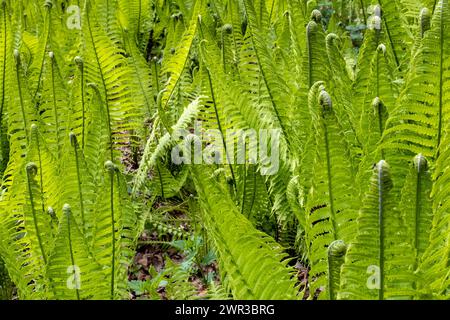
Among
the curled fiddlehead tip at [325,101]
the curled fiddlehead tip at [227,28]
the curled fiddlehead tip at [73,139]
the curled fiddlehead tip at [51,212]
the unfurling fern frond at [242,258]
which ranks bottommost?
the unfurling fern frond at [242,258]

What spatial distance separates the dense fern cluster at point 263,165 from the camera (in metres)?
1.05

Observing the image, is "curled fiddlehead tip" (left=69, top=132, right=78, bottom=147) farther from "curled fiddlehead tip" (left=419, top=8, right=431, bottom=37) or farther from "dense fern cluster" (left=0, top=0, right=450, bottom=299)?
"curled fiddlehead tip" (left=419, top=8, right=431, bottom=37)

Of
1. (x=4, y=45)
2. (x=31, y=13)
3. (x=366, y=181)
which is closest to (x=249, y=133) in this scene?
(x=366, y=181)

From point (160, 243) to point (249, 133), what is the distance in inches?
18.7

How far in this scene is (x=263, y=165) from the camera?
1.63 m

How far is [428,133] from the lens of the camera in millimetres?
1282

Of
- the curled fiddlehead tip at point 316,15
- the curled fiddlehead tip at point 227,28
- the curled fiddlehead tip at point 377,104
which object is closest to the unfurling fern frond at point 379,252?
the curled fiddlehead tip at point 377,104

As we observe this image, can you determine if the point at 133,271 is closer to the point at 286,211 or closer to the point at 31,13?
the point at 286,211

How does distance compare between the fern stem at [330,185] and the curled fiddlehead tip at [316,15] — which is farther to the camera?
the curled fiddlehead tip at [316,15]

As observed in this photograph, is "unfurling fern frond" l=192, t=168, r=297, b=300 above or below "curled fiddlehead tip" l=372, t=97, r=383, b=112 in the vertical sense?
below

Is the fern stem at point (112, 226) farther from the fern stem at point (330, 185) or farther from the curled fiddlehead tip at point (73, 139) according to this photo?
the fern stem at point (330, 185)

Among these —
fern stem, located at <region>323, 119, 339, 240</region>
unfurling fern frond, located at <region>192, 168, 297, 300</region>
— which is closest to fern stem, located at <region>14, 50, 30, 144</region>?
unfurling fern frond, located at <region>192, 168, 297, 300</region>

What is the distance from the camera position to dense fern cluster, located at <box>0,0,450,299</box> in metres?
1.05

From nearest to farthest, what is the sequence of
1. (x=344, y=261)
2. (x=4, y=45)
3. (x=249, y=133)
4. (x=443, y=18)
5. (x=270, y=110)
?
(x=344, y=261) → (x=443, y=18) → (x=249, y=133) → (x=270, y=110) → (x=4, y=45)
